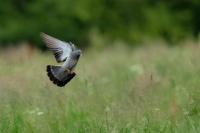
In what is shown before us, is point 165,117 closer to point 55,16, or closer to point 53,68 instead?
point 53,68

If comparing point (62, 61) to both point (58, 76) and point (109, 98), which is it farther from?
point (109, 98)

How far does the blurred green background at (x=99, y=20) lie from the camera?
85.7 feet

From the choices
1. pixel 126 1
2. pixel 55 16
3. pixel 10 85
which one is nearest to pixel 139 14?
pixel 126 1

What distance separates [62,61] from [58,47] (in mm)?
127

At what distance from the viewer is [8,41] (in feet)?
85.4

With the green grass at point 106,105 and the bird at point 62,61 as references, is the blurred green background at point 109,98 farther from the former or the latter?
the bird at point 62,61

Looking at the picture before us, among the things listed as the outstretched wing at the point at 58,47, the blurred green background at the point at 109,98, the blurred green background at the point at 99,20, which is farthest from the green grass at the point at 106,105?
the blurred green background at the point at 99,20

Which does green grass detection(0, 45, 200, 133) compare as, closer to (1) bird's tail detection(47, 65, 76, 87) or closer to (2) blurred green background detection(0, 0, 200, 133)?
(2) blurred green background detection(0, 0, 200, 133)

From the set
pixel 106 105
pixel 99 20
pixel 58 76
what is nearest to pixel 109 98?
pixel 106 105

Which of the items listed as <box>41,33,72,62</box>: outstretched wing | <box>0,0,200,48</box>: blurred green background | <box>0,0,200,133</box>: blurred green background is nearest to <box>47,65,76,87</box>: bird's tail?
<box>41,33,72,62</box>: outstretched wing

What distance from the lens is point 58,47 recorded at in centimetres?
610

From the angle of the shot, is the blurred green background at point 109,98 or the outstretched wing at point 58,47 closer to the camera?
the blurred green background at point 109,98

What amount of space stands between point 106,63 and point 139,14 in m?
15.8

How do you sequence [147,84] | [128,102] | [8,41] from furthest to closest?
[8,41] < [147,84] < [128,102]
